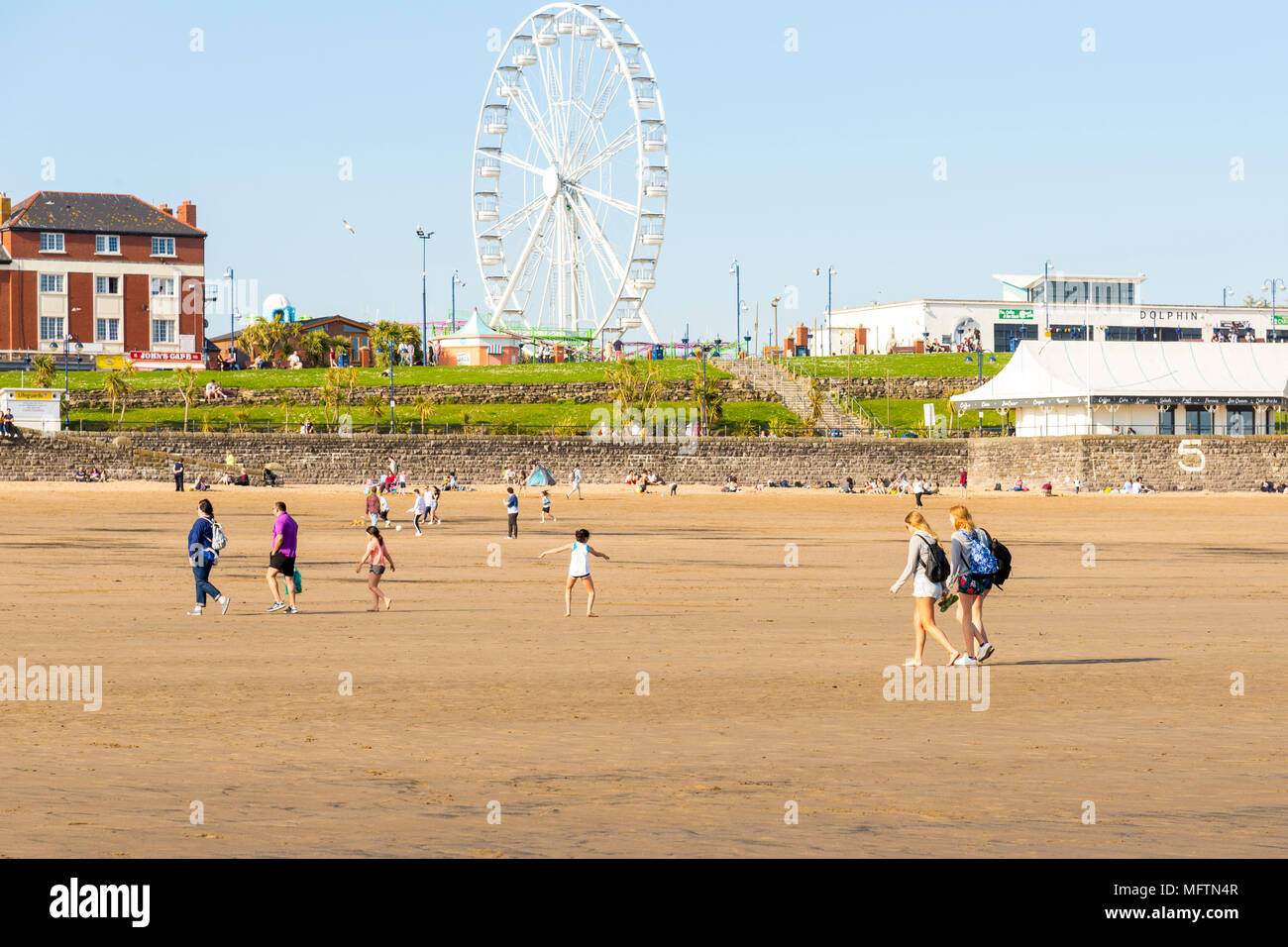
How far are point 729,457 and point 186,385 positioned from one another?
34.4 meters

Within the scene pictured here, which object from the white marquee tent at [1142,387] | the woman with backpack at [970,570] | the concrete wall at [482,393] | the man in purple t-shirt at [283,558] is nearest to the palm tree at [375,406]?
the concrete wall at [482,393]

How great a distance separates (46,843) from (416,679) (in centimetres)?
589

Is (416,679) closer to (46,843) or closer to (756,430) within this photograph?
(46,843)

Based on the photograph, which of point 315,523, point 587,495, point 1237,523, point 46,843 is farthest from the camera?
point 587,495

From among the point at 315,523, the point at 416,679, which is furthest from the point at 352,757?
the point at 315,523

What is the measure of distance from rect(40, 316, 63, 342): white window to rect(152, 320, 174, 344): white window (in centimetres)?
585

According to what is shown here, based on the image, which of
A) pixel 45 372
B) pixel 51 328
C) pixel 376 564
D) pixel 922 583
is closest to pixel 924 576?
pixel 922 583

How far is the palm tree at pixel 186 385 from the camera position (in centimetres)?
7431

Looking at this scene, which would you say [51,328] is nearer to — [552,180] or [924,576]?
[552,180]

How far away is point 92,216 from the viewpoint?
9619cm

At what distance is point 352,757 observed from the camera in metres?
Answer: 9.42

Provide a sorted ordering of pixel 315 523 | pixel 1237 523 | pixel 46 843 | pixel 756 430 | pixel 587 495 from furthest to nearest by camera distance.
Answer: pixel 756 430 < pixel 587 495 < pixel 1237 523 < pixel 315 523 < pixel 46 843

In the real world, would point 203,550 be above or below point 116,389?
below

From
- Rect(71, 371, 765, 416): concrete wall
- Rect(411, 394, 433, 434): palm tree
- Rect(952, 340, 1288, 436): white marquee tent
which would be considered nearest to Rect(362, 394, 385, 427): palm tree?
Rect(411, 394, 433, 434): palm tree
